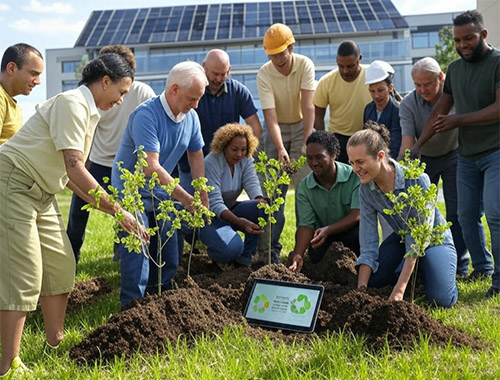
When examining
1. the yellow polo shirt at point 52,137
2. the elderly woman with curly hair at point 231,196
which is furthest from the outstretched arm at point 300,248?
the yellow polo shirt at point 52,137

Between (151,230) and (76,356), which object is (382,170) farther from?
(76,356)

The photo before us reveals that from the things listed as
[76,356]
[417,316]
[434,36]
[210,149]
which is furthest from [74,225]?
[434,36]

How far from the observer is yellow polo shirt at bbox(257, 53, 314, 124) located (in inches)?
240

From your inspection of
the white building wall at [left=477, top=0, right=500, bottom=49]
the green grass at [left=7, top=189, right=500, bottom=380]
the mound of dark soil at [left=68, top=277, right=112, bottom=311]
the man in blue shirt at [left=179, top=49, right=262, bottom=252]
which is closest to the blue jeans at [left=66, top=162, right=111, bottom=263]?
the mound of dark soil at [left=68, top=277, right=112, bottom=311]

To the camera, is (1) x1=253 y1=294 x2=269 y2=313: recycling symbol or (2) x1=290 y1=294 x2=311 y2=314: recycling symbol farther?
(1) x1=253 y1=294 x2=269 y2=313: recycling symbol

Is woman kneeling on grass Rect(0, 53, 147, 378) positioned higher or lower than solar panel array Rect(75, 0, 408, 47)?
lower

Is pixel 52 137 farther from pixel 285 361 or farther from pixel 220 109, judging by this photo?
pixel 220 109

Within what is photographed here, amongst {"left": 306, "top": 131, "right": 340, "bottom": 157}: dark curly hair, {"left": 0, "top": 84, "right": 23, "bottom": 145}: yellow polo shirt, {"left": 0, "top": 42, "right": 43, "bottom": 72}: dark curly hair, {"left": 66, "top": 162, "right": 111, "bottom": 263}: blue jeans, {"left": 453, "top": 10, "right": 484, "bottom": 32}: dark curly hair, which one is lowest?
{"left": 66, "top": 162, "right": 111, "bottom": 263}: blue jeans

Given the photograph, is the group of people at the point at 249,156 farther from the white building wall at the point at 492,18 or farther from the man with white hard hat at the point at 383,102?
the white building wall at the point at 492,18

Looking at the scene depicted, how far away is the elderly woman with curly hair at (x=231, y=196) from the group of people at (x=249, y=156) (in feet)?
0.04

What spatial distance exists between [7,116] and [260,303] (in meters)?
2.30

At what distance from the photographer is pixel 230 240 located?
17.7 feet

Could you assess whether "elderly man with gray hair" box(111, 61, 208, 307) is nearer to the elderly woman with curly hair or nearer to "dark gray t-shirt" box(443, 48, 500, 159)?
the elderly woman with curly hair

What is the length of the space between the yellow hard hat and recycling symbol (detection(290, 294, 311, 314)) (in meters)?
2.70
